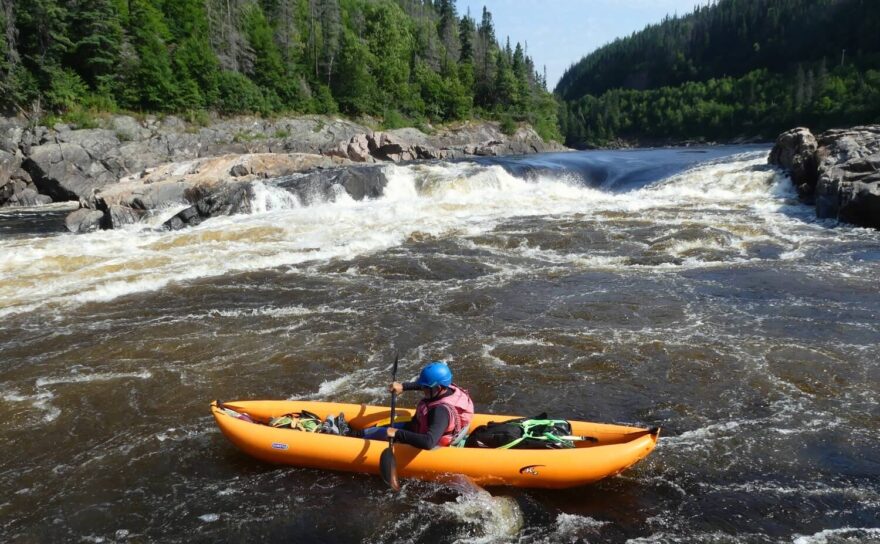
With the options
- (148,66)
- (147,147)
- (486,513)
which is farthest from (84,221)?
(148,66)

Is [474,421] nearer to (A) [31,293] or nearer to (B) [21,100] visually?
(A) [31,293]

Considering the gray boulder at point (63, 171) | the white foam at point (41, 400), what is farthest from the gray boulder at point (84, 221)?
the white foam at point (41, 400)

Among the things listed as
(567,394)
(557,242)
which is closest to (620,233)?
(557,242)

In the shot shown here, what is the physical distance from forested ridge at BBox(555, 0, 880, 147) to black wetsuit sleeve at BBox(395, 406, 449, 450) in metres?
80.1

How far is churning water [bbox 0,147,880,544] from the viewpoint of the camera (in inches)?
175

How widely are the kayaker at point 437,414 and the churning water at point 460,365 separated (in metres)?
0.43

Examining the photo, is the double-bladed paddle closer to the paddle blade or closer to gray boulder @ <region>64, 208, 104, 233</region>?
the paddle blade

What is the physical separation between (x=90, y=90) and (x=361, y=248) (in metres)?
32.4

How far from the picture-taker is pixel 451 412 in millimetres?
4891

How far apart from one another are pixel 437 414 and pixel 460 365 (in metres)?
2.45

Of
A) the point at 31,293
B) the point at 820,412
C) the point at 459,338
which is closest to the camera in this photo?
the point at 820,412

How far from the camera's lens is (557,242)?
46.4 feet

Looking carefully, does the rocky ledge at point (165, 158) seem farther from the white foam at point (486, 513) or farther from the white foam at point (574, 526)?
the white foam at point (574, 526)

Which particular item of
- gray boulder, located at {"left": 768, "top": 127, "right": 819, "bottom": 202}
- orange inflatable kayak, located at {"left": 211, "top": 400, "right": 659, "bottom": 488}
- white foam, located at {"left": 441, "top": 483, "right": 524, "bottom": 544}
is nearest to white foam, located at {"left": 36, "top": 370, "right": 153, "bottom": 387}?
orange inflatable kayak, located at {"left": 211, "top": 400, "right": 659, "bottom": 488}
